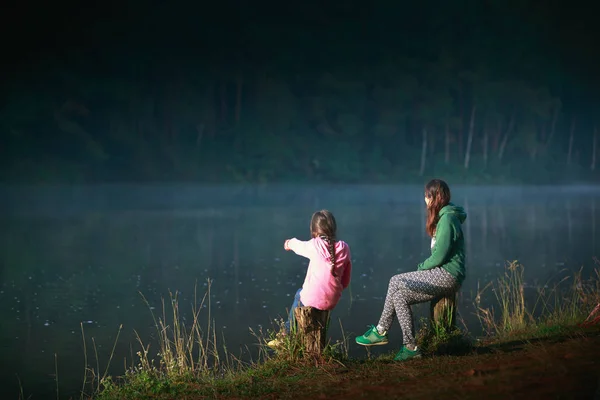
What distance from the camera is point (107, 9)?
59.8 meters

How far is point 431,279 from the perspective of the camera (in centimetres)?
552

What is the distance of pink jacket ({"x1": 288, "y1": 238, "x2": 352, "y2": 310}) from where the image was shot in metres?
5.41

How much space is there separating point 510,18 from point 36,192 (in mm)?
42749

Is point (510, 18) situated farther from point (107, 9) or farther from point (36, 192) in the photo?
point (36, 192)

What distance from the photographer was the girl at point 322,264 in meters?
5.39

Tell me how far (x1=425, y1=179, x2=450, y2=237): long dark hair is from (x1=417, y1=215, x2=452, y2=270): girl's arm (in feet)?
0.32

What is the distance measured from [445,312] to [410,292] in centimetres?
38

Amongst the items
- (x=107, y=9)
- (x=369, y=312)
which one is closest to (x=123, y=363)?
(x=369, y=312)

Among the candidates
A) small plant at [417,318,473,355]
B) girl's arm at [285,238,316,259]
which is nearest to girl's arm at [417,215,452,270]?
small plant at [417,318,473,355]

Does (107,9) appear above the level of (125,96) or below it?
above

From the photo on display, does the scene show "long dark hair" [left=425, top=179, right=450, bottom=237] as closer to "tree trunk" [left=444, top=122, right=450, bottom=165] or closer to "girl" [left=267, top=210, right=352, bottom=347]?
"girl" [left=267, top=210, right=352, bottom=347]

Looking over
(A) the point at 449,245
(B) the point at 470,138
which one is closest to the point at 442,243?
(A) the point at 449,245

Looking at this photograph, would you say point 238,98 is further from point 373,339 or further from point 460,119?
point 373,339

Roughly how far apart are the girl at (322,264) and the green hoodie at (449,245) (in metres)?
0.58
